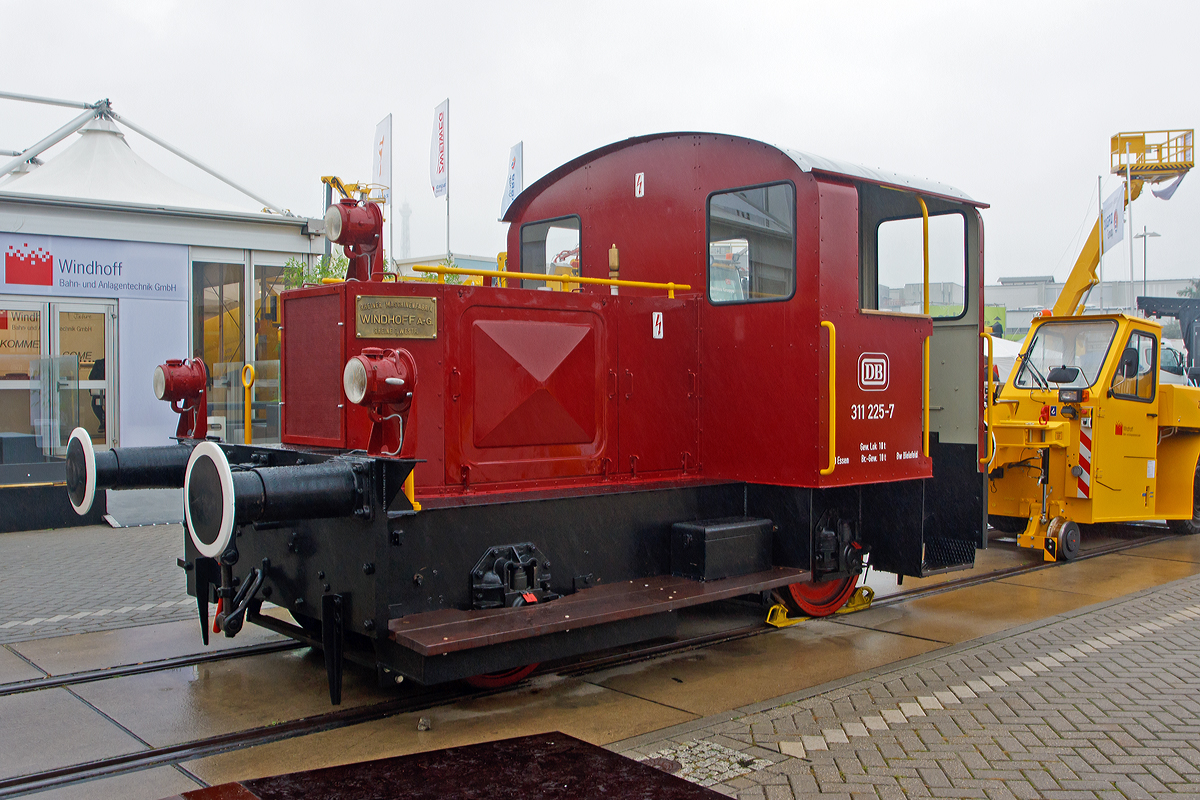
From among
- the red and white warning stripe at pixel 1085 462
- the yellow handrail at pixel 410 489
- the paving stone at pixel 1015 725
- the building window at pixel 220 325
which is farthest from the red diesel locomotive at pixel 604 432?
the building window at pixel 220 325

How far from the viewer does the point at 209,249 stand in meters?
11.8

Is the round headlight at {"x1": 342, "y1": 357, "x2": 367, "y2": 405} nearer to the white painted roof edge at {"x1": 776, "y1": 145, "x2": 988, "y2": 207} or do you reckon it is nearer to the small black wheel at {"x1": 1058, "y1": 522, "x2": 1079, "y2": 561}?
the white painted roof edge at {"x1": 776, "y1": 145, "x2": 988, "y2": 207}

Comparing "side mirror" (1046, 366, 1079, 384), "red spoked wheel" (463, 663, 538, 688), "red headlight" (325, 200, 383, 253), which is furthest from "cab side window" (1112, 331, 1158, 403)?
"red headlight" (325, 200, 383, 253)

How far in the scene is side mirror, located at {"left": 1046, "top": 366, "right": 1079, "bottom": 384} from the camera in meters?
9.69

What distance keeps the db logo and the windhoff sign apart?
8.66 m

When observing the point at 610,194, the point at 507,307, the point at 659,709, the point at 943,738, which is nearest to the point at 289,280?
the point at 610,194

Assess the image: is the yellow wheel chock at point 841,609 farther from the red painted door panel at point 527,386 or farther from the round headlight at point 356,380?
the round headlight at point 356,380

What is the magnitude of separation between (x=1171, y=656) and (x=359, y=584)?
4.90 meters

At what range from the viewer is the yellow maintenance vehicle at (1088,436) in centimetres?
948

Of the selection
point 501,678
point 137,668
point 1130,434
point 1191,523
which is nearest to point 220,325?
point 137,668

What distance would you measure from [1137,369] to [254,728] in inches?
363

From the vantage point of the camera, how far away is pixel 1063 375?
973cm

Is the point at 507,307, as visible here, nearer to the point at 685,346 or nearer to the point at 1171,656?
the point at 685,346

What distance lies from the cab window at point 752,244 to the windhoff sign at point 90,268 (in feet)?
25.8
